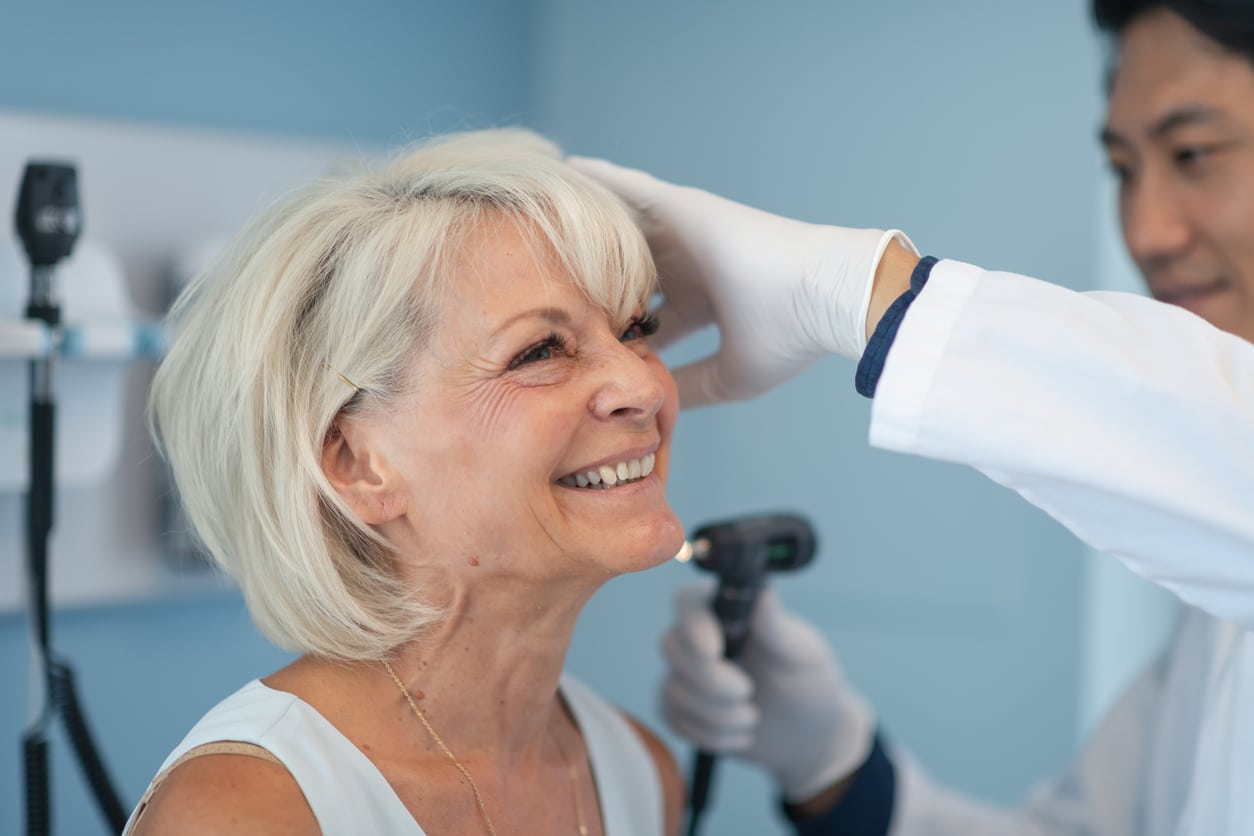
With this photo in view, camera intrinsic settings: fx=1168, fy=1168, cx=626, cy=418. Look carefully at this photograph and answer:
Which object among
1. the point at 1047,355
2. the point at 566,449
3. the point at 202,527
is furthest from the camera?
the point at 202,527

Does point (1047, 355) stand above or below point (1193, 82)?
below

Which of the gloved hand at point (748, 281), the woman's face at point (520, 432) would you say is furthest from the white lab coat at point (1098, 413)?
the woman's face at point (520, 432)

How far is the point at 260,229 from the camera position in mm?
1104

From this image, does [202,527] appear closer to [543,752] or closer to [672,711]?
[543,752]

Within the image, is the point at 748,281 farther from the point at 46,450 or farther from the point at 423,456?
the point at 46,450

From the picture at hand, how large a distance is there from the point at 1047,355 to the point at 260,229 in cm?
71

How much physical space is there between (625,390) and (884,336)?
23 centimetres

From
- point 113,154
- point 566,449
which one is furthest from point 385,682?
point 113,154

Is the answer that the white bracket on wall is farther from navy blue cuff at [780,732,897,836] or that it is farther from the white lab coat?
A: navy blue cuff at [780,732,897,836]

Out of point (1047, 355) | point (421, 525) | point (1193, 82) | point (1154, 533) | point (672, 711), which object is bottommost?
point (672, 711)

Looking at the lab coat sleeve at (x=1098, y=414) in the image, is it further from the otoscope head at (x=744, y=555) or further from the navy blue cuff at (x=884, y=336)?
the otoscope head at (x=744, y=555)

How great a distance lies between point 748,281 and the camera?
44.4 inches

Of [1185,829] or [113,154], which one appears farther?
[113,154]

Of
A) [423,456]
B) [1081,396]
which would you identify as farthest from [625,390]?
[1081,396]
